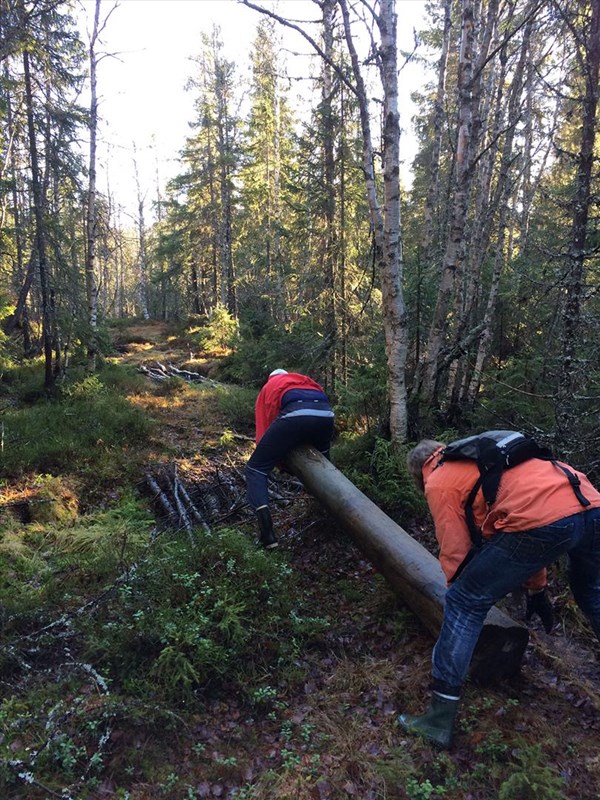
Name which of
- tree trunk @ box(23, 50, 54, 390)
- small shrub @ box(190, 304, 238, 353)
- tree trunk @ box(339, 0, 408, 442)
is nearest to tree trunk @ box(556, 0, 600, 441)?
tree trunk @ box(339, 0, 408, 442)

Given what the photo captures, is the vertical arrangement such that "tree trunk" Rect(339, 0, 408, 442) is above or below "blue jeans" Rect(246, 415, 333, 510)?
above

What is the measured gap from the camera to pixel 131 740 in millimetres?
2830

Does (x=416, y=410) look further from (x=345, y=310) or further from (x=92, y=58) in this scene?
(x=92, y=58)

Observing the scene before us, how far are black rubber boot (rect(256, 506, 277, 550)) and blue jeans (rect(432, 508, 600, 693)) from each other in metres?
2.38

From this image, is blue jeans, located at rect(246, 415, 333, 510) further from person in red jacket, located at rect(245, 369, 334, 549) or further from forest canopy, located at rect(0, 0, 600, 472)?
forest canopy, located at rect(0, 0, 600, 472)

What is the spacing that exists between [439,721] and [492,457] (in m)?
1.58

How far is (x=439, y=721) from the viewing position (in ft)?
9.10

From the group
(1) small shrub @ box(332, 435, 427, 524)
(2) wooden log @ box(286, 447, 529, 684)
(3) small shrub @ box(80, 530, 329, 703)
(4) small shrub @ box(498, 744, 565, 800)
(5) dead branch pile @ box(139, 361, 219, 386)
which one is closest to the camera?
(4) small shrub @ box(498, 744, 565, 800)

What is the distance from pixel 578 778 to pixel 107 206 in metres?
16.8

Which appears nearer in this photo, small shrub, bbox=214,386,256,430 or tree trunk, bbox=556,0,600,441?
tree trunk, bbox=556,0,600,441

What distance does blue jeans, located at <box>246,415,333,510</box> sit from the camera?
494cm

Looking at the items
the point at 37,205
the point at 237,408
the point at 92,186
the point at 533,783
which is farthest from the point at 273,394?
the point at 92,186

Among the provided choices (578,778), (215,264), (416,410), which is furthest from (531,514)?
(215,264)

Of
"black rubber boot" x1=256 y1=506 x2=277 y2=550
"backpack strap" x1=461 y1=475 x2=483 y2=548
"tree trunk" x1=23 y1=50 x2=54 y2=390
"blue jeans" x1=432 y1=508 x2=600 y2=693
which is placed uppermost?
"tree trunk" x1=23 y1=50 x2=54 y2=390
